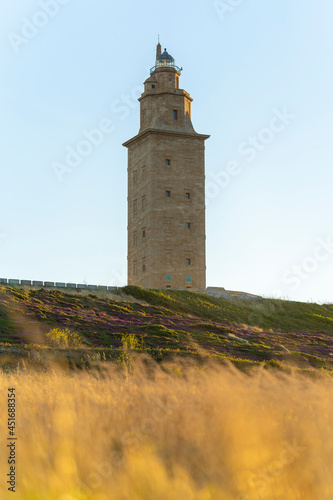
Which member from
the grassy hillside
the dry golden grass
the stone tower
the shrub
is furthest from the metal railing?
the dry golden grass

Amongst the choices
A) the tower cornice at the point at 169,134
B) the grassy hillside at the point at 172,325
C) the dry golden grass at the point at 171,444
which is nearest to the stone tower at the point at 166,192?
the tower cornice at the point at 169,134

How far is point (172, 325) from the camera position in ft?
111

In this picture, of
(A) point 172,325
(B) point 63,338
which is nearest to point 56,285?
(A) point 172,325

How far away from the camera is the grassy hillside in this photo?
25406 mm

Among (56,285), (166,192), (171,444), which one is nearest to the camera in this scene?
(171,444)

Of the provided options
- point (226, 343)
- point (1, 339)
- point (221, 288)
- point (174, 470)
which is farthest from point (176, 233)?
point (174, 470)

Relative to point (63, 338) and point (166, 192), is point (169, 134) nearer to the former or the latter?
point (166, 192)

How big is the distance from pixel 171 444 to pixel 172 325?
26601mm

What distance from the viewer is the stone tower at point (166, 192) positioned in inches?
2109

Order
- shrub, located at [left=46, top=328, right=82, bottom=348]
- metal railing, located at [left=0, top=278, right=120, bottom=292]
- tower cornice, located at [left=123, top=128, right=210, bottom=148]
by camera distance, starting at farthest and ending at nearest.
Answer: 1. tower cornice, located at [left=123, top=128, right=210, bottom=148]
2. metal railing, located at [left=0, top=278, right=120, bottom=292]
3. shrub, located at [left=46, top=328, right=82, bottom=348]

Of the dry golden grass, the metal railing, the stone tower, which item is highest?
the stone tower

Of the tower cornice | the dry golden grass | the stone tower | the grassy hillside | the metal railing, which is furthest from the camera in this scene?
the tower cornice

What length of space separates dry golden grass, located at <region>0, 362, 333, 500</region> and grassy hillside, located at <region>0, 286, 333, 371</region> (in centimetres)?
1097

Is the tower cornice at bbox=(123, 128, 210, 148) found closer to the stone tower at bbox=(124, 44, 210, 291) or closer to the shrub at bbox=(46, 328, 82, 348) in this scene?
the stone tower at bbox=(124, 44, 210, 291)
